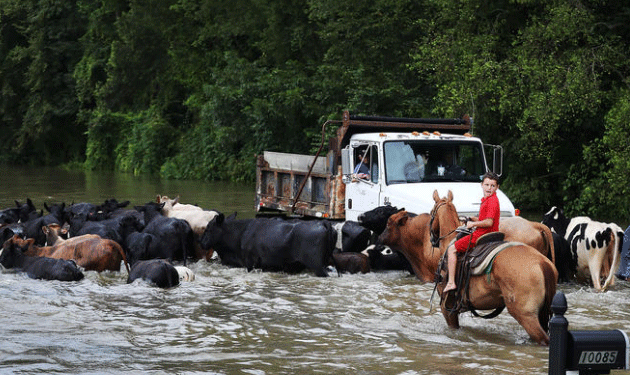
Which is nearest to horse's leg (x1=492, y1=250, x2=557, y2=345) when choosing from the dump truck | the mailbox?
the mailbox

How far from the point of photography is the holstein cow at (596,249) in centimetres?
1620

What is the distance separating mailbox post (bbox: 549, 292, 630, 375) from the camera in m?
7.14

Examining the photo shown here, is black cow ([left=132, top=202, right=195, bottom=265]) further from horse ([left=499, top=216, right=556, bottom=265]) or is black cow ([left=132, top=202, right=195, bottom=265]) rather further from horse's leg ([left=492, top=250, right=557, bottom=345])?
horse's leg ([left=492, top=250, right=557, bottom=345])

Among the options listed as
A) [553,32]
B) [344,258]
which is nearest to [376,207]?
[344,258]

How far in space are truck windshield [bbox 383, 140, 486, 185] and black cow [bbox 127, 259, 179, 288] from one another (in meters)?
4.74

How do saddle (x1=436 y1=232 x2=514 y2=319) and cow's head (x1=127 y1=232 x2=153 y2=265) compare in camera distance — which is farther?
cow's head (x1=127 y1=232 x2=153 y2=265)

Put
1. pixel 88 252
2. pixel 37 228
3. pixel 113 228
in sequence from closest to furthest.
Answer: pixel 88 252 → pixel 113 228 → pixel 37 228

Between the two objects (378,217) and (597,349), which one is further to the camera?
(378,217)

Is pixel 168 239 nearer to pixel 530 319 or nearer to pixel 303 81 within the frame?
pixel 530 319

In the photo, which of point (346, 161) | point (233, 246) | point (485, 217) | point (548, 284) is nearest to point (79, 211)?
point (233, 246)

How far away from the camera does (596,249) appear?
16453 mm

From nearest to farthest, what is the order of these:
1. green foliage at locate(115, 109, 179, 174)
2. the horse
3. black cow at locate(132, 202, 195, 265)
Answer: the horse → black cow at locate(132, 202, 195, 265) → green foliage at locate(115, 109, 179, 174)

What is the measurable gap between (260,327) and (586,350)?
666 cm

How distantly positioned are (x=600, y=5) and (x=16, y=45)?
49618 millimetres
